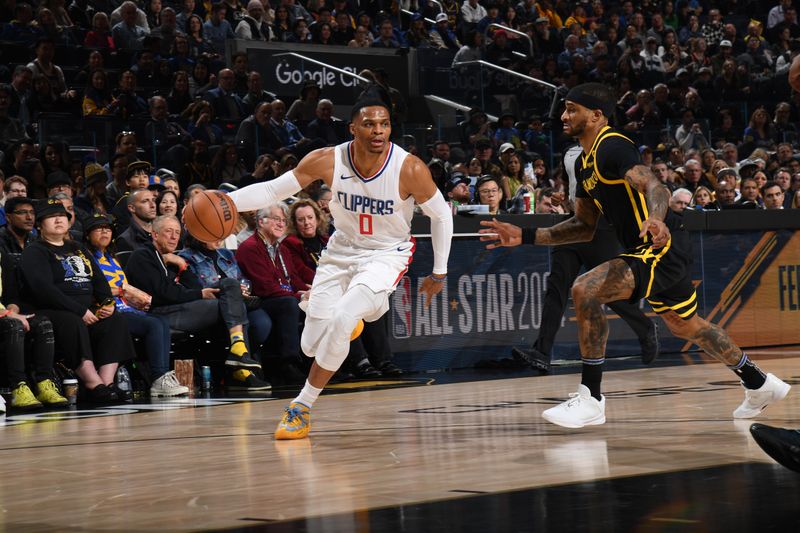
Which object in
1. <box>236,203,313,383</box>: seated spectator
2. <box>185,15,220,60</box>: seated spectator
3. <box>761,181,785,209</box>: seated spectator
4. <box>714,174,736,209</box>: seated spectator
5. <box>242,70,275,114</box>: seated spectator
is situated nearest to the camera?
<box>236,203,313,383</box>: seated spectator

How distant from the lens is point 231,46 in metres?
17.6

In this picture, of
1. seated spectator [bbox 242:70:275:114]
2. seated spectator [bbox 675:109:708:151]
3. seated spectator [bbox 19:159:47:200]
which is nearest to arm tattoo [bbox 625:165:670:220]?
seated spectator [bbox 19:159:47:200]

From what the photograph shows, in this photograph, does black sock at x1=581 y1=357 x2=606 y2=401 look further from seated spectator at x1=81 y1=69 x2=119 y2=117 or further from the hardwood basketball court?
seated spectator at x1=81 y1=69 x2=119 y2=117

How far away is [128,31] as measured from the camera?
16.3m

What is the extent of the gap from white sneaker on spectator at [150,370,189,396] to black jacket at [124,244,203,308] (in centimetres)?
71

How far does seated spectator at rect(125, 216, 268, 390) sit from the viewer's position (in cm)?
1005

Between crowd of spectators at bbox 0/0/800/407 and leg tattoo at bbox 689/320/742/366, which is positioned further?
crowd of spectators at bbox 0/0/800/407

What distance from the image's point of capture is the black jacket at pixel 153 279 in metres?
10.1

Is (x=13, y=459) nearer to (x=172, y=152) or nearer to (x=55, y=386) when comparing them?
(x=55, y=386)

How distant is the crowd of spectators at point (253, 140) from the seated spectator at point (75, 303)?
17 mm

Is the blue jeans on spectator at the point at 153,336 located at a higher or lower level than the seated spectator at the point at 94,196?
lower

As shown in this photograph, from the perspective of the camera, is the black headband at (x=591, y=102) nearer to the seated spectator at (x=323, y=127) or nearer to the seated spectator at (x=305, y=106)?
the seated spectator at (x=323, y=127)

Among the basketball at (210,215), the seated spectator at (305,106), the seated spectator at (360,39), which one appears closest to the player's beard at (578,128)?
→ the basketball at (210,215)

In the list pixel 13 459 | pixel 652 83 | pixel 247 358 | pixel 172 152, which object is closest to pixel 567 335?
pixel 247 358
